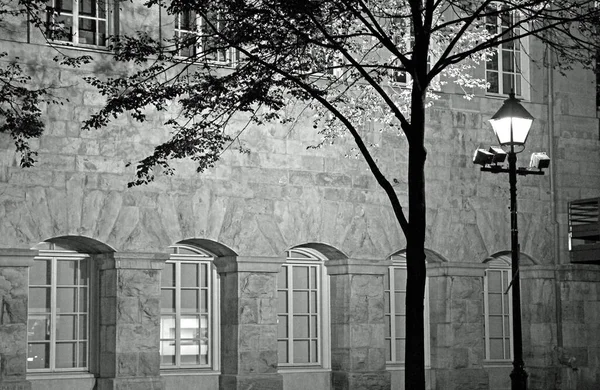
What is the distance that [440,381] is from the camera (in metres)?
23.8

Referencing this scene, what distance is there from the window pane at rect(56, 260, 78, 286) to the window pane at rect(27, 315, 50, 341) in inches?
25.1

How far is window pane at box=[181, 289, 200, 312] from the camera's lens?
21.6 meters

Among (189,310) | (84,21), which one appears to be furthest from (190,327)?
(84,21)

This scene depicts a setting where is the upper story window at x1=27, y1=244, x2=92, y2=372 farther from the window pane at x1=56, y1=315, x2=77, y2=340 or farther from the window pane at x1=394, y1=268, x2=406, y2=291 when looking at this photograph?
the window pane at x1=394, y1=268, x2=406, y2=291

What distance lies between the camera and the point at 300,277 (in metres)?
23.0

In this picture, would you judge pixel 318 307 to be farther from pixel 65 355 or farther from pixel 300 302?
pixel 65 355

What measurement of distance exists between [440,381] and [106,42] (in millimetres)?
8647

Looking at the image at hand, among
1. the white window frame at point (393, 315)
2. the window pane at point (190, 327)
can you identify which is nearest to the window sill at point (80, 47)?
the window pane at point (190, 327)

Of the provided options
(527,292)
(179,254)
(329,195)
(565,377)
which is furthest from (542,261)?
(179,254)

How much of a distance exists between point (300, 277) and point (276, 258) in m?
1.14

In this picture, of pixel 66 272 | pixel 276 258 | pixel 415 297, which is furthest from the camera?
pixel 276 258

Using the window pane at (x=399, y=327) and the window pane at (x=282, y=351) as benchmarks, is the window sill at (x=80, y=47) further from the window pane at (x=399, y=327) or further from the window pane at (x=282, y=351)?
the window pane at (x=399, y=327)

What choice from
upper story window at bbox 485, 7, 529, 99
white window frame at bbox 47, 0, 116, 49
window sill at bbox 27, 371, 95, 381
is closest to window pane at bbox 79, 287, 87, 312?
window sill at bbox 27, 371, 95, 381

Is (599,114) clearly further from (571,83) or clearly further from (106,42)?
(106,42)
